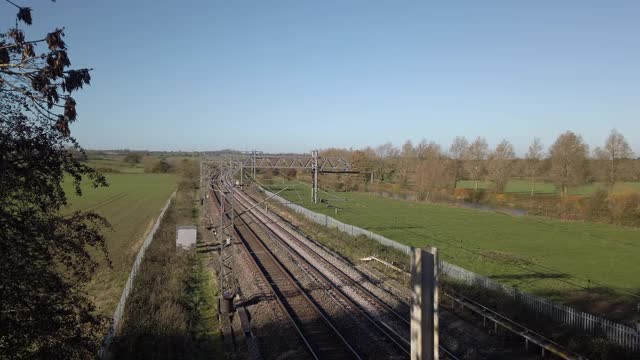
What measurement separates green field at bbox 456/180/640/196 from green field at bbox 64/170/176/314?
5610cm

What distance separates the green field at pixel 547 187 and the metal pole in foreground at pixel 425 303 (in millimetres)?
63939

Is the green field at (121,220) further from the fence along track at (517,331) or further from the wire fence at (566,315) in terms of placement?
the fence along track at (517,331)

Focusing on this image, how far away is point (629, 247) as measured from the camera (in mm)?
40000

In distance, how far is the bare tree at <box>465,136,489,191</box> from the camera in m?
95.4

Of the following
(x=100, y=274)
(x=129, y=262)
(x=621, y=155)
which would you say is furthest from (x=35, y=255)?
(x=621, y=155)

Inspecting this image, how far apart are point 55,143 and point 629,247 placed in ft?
146

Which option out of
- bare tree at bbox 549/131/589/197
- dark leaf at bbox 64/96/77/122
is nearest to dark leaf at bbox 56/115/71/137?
dark leaf at bbox 64/96/77/122

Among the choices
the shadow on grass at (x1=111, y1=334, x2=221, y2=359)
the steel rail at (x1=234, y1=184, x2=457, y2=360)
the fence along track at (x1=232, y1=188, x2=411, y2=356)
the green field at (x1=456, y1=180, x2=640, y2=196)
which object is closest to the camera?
the shadow on grass at (x1=111, y1=334, x2=221, y2=359)

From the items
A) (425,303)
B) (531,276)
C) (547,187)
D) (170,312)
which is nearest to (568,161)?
(547,187)

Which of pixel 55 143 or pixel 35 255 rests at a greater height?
pixel 55 143

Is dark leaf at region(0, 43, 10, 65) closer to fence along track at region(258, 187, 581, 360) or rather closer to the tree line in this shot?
fence along track at region(258, 187, 581, 360)

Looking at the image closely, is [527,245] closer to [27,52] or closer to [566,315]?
[566,315]

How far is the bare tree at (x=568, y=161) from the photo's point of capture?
71.2 meters

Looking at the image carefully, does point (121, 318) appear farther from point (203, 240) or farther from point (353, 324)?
point (203, 240)
